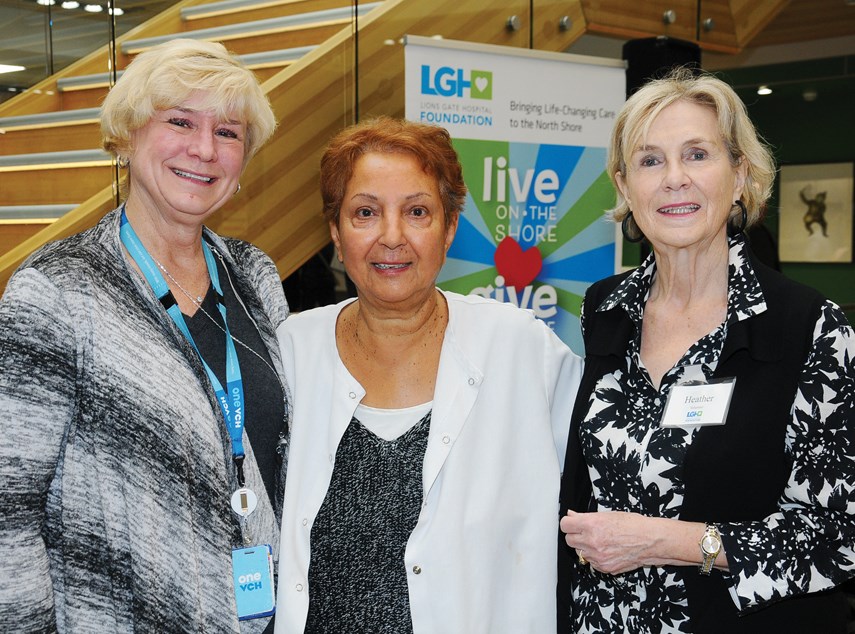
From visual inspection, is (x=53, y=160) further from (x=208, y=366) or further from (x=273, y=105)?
(x=208, y=366)

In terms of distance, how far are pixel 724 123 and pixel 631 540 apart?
93 cm

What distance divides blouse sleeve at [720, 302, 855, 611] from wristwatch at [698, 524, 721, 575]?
0.02 metres

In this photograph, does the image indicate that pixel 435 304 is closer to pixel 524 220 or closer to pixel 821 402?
pixel 821 402

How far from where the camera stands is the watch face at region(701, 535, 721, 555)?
5.86 ft

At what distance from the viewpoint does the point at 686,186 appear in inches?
79.1

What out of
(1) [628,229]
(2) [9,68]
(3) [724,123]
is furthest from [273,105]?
(3) [724,123]

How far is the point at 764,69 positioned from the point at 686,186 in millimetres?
8292

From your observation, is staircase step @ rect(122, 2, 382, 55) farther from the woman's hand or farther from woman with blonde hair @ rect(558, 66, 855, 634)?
the woman's hand

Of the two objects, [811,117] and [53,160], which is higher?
[811,117]

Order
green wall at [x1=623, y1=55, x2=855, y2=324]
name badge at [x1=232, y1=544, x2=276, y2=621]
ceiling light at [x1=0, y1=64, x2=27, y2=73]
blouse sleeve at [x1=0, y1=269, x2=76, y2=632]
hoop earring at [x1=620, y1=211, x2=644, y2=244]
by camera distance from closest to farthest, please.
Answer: blouse sleeve at [x1=0, y1=269, x2=76, y2=632]
name badge at [x1=232, y1=544, x2=276, y2=621]
hoop earring at [x1=620, y1=211, x2=644, y2=244]
ceiling light at [x1=0, y1=64, x2=27, y2=73]
green wall at [x1=623, y1=55, x2=855, y2=324]

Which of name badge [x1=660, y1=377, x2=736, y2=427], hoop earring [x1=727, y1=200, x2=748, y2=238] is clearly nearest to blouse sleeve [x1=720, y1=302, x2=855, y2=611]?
name badge [x1=660, y1=377, x2=736, y2=427]

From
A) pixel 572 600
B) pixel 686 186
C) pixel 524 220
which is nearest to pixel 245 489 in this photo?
pixel 572 600

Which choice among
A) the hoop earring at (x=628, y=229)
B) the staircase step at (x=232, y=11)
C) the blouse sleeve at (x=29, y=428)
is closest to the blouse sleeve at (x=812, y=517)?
the hoop earring at (x=628, y=229)

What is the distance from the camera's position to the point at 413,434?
2.02m
